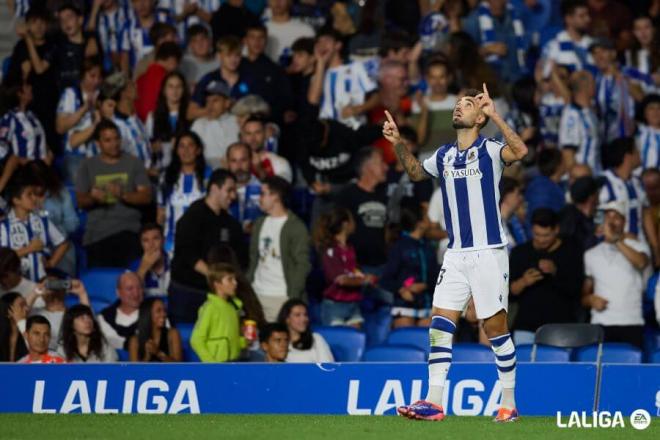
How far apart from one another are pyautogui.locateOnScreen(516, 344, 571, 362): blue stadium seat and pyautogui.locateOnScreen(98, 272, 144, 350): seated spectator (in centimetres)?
327

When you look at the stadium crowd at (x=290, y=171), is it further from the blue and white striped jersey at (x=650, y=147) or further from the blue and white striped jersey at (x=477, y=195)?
the blue and white striped jersey at (x=477, y=195)

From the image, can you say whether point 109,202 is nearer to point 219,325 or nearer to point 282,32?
point 219,325

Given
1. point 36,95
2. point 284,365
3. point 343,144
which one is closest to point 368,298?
point 343,144

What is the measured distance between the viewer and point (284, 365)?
11656 millimetres

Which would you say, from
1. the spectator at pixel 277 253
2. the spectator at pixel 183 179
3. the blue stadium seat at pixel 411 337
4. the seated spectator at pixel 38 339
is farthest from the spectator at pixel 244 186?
the seated spectator at pixel 38 339

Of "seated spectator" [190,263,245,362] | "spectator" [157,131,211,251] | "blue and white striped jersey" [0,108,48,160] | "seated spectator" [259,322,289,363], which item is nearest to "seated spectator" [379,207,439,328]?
"seated spectator" [259,322,289,363]

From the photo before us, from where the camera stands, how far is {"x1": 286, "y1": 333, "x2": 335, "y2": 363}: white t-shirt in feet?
42.4

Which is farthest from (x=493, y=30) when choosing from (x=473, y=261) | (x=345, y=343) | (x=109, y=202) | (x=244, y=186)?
(x=473, y=261)

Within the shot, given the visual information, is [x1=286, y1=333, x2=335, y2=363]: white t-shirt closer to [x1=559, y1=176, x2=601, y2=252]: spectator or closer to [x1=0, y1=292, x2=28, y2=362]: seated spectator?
[x1=0, y1=292, x2=28, y2=362]: seated spectator

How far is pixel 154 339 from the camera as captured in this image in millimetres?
13133

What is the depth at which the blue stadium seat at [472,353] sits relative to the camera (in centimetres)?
1286

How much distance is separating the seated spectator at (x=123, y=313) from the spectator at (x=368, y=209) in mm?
2239

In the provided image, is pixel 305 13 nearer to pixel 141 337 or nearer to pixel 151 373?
pixel 141 337

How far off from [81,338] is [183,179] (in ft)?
8.64
